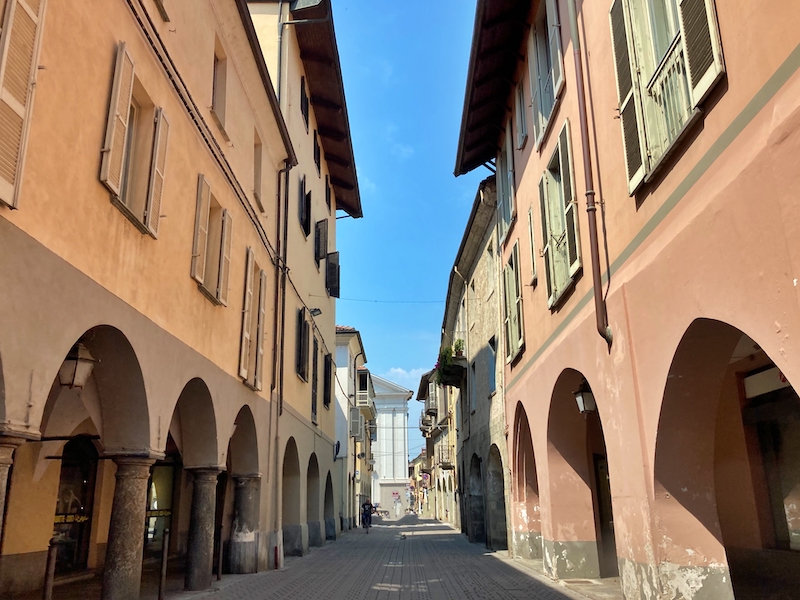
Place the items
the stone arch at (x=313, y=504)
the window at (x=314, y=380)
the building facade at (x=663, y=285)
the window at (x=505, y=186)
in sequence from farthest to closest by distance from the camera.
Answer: the stone arch at (x=313, y=504), the window at (x=314, y=380), the window at (x=505, y=186), the building facade at (x=663, y=285)

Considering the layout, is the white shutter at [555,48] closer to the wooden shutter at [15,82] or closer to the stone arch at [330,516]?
the wooden shutter at [15,82]

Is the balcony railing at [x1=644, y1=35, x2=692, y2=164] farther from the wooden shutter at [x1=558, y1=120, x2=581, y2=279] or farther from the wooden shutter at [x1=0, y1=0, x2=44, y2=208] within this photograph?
the wooden shutter at [x1=0, y1=0, x2=44, y2=208]

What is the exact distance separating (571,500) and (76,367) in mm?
7633

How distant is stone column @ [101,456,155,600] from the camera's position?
7.41 meters

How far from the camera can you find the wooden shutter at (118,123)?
6.38 metres

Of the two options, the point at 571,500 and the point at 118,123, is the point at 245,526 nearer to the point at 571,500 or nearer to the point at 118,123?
the point at 571,500

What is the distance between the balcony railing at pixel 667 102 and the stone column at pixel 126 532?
6.34 metres

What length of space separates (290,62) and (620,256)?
12637 millimetres

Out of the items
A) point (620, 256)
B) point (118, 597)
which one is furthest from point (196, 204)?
point (620, 256)

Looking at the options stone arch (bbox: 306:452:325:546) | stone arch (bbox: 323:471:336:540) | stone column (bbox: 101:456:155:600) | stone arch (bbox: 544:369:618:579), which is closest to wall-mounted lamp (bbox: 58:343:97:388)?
stone column (bbox: 101:456:155:600)

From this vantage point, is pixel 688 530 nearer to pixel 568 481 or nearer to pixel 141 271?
pixel 568 481

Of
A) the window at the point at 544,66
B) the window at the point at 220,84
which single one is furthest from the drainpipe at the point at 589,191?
the window at the point at 220,84

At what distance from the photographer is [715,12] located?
5.02 meters

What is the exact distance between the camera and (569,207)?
30.6 feet
